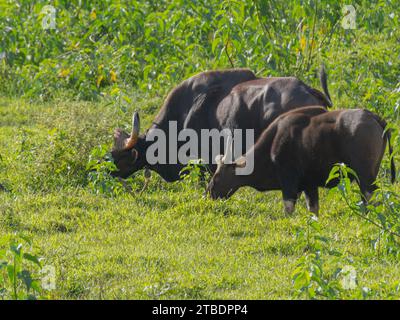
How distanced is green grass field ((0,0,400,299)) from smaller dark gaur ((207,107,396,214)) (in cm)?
19

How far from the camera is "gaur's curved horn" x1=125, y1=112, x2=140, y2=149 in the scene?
10188 mm

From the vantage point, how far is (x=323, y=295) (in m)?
6.28

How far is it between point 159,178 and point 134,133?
0.53 metres

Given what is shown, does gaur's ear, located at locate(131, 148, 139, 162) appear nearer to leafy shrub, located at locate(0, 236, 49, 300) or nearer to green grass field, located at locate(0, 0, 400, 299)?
green grass field, located at locate(0, 0, 400, 299)

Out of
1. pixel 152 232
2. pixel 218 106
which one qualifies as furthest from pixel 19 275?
pixel 218 106

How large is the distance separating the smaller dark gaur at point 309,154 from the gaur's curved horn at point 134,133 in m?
0.97

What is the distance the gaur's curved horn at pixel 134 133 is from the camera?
33.4 ft

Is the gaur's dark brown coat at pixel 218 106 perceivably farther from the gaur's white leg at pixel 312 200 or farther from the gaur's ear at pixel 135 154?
the gaur's white leg at pixel 312 200

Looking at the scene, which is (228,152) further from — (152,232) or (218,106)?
(152,232)

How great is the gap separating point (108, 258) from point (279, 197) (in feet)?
8.29

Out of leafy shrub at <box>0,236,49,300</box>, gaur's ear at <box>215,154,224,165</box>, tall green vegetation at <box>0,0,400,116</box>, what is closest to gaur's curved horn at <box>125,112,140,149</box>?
gaur's ear at <box>215,154,224,165</box>

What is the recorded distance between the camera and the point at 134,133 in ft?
33.6
